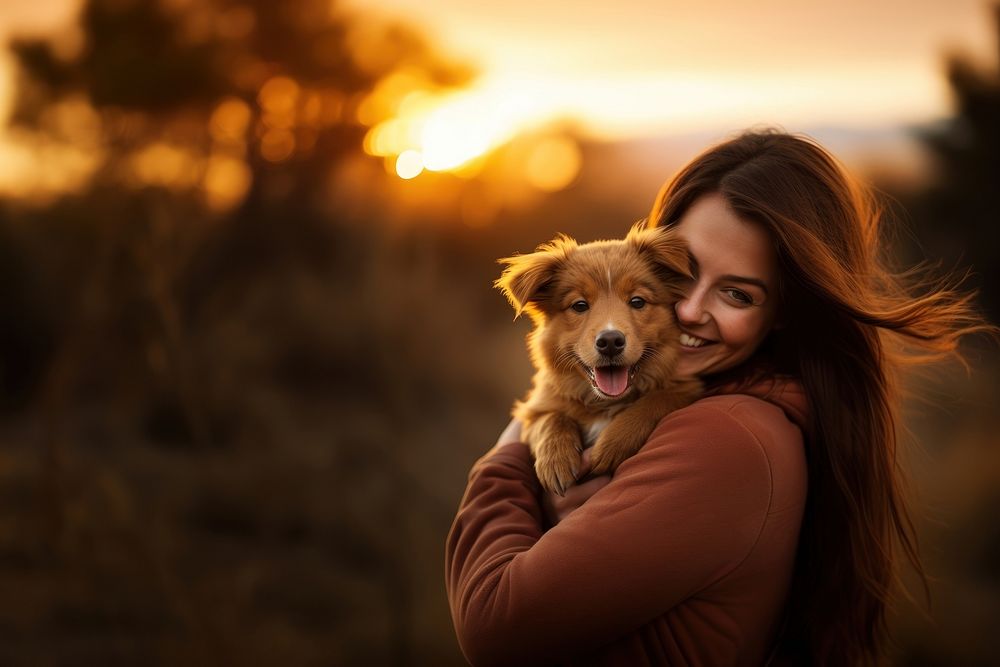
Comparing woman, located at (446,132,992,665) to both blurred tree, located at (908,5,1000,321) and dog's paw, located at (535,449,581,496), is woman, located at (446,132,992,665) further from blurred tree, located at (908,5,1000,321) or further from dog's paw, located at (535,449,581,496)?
blurred tree, located at (908,5,1000,321)

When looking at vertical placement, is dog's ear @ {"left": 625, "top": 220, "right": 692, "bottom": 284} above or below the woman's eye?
above

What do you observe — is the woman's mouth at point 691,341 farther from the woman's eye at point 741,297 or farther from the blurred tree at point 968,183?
the blurred tree at point 968,183

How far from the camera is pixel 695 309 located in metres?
2.79

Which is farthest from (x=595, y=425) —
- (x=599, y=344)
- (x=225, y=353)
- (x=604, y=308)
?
(x=225, y=353)

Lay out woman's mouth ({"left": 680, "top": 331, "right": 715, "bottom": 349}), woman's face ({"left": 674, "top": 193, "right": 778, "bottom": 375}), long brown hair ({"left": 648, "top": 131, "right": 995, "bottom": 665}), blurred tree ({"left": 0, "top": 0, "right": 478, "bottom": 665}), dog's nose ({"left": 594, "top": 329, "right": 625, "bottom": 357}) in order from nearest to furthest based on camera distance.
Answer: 1. long brown hair ({"left": 648, "top": 131, "right": 995, "bottom": 665})
2. woman's face ({"left": 674, "top": 193, "right": 778, "bottom": 375})
3. woman's mouth ({"left": 680, "top": 331, "right": 715, "bottom": 349})
4. dog's nose ({"left": 594, "top": 329, "right": 625, "bottom": 357})
5. blurred tree ({"left": 0, "top": 0, "right": 478, "bottom": 665})

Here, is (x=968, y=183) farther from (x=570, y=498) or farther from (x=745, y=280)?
(x=570, y=498)

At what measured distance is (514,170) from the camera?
17656 mm

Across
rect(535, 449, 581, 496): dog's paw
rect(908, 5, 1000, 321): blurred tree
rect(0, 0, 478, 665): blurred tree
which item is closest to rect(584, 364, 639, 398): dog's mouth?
rect(535, 449, 581, 496): dog's paw

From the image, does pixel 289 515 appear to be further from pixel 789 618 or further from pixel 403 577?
pixel 789 618

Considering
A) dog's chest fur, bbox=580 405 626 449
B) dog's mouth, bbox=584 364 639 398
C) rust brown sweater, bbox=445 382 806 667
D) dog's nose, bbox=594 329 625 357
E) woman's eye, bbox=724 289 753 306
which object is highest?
woman's eye, bbox=724 289 753 306

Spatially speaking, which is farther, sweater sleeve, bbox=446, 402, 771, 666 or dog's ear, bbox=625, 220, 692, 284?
dog's ear, bbox=625, 220, 692, 284

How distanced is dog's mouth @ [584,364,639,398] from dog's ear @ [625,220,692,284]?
0.39 m

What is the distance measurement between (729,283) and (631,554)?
1.07 m

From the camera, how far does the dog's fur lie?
9.78ft
